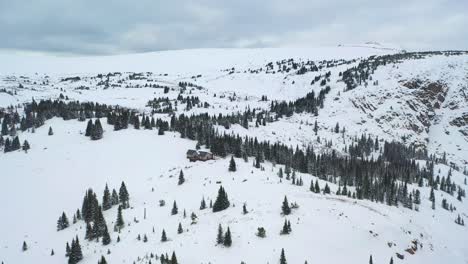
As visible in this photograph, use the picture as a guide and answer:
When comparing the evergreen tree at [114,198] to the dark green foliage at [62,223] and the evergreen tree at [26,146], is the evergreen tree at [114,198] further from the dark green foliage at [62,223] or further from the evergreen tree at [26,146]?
the evergreen tree at [26,146]

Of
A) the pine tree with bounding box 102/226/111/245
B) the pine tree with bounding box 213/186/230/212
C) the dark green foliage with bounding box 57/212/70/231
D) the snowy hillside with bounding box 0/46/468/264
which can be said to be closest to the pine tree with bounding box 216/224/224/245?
the snowy hillside with bounding box 0/46/468/264

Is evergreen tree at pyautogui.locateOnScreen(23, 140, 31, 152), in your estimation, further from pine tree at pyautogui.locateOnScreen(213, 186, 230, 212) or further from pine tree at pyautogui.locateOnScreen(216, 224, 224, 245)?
pine tree at pyautogui.locateOnScreen(216, 224, 224, 245)

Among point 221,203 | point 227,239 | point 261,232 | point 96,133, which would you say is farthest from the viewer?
point 96,133

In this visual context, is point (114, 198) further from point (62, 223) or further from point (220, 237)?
Result: point (220, 237)

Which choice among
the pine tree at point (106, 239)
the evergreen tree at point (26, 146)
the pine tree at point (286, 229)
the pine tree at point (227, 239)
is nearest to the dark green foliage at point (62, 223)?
the pine tree at point (106, 239)

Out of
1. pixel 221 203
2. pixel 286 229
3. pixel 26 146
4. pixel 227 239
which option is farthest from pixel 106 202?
pixel 26 146

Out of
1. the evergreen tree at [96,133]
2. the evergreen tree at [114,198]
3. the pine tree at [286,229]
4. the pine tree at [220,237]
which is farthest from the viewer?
the evergreen tree at [96,133]

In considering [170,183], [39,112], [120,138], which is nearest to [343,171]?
[170,183]

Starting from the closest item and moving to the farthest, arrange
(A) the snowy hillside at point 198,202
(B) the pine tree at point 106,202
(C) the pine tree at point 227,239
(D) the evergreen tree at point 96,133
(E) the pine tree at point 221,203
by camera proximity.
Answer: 1. (C) the pine tree at point 227,239
2. (A) the snowy hillside at point 198,202
3. (E) the pine tree at point 221,203
4. (B) the pine tree at point 106,202
5. (D) the evergreen tree at point 96,133

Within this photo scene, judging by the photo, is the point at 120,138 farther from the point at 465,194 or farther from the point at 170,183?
the point at 465,194

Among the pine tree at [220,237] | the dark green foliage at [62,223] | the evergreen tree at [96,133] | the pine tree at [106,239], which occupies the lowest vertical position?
the dark green foliage at [62,223]

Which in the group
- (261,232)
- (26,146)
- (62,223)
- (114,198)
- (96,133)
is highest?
(96,133)
